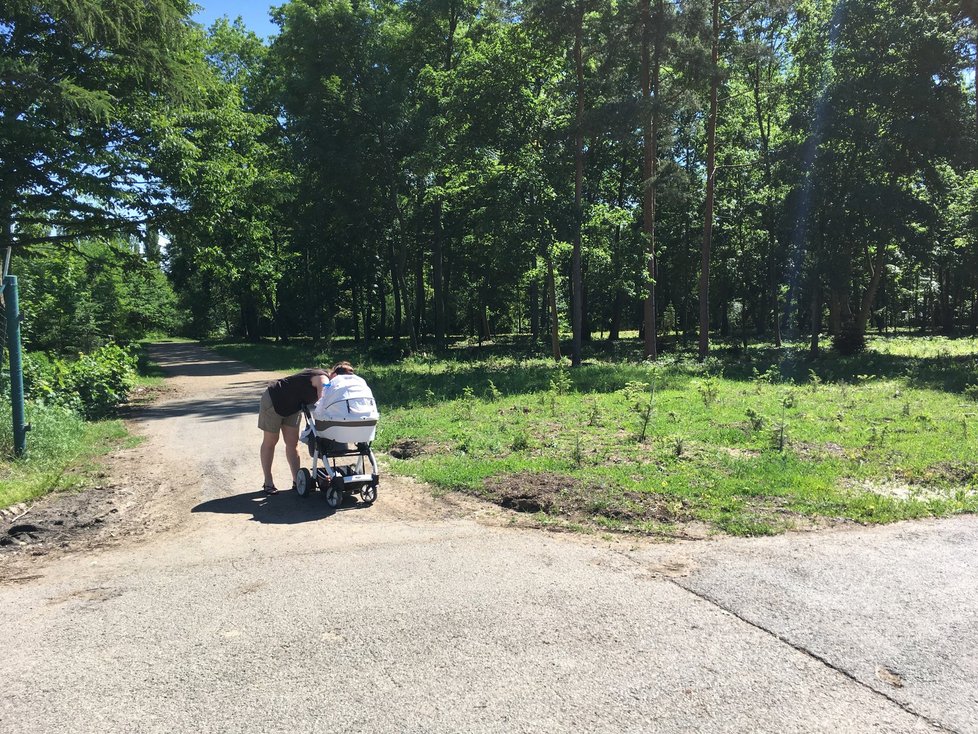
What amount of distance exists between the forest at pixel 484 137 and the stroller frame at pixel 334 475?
809 cm

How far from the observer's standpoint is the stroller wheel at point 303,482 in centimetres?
732

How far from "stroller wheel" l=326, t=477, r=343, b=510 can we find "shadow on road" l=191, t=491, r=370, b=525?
5 cm

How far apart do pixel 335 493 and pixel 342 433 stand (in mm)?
719

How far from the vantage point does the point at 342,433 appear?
267 inches

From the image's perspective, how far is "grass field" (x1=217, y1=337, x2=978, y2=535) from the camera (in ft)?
22.5

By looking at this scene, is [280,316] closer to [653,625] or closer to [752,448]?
[752,448]

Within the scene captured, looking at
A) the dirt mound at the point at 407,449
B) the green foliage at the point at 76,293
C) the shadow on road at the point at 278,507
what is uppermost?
the green foliage at the point at 76,293

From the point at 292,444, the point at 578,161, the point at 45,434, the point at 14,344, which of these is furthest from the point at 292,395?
the point at 578,161

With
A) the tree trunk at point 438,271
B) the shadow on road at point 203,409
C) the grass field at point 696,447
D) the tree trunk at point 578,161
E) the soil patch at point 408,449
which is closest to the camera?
the grass field at point 696,447

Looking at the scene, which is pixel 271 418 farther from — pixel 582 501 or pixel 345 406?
pixel 582 501

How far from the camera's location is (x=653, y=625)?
4188 millimetres

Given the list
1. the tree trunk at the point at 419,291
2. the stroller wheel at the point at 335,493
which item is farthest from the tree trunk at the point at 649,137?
the stroller wheel at the point at 335,493

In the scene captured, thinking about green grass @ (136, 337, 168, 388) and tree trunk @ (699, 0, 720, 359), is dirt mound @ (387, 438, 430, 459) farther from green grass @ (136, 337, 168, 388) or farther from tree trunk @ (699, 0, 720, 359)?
tree trunk @ (699, 0, 720, 359)

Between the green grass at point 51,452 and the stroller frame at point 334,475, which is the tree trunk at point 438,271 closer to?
the green grass at point 51,452
